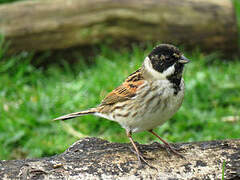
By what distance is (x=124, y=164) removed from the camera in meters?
3.59

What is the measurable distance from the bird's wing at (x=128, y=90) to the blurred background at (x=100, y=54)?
160cm

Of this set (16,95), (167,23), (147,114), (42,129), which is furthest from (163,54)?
(167,23)

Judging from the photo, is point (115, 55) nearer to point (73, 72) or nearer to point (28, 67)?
point (73, 72)

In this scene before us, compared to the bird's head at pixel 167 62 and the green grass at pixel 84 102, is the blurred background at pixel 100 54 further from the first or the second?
the bird's head at pixel 167 62

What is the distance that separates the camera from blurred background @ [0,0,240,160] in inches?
244

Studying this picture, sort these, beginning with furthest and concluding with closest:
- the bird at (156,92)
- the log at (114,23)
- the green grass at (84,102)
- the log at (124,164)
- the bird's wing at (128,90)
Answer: the log at (114,23)
the green grass at (84,102)
the bird's wing at (128,90)
the bird at (156,92)
the log at (124,164)

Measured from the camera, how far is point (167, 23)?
764 cm

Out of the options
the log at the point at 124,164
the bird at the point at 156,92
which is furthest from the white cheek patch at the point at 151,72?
the log at the point at 124,164

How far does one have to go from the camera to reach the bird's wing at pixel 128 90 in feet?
13.7

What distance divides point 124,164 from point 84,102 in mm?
2682

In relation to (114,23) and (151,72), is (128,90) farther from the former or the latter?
(114,23)

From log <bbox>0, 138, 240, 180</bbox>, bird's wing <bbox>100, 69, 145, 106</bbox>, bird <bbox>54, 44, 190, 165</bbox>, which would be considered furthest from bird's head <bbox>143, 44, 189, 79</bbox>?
log <bbox>0, 138, 240, 180</bbox>

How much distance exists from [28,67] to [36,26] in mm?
683

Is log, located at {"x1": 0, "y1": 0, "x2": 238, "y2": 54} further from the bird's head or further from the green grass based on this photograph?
the bird's head
